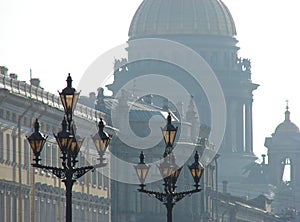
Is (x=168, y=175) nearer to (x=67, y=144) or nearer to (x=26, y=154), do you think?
(x=67, y=144)

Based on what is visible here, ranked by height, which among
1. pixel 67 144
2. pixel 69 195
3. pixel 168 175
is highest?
pixel 67 144

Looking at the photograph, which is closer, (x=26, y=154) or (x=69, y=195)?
(x=69, y=195)

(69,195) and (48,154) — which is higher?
(48,154)

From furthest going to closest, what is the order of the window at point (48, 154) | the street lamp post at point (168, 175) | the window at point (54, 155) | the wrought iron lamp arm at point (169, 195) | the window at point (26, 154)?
the window at point (54, 155), the window at point (48, 154), the window at point (26, 154), the wrought iron lamp arm at point (169, 195), the street lamp post at point (168, 175)

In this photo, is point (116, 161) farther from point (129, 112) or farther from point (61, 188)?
point (61, 188)

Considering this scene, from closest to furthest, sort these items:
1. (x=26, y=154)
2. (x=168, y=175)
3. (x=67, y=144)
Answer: (x=67, y=144) < (x=168, y=175) < (x=26, y=154)

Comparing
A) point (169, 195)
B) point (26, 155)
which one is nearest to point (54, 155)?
point (26, 155)

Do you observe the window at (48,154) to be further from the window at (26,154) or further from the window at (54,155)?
the window at (26,154)

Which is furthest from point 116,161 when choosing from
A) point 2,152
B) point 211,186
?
point 2,152

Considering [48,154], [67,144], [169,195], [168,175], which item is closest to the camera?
[67,144]

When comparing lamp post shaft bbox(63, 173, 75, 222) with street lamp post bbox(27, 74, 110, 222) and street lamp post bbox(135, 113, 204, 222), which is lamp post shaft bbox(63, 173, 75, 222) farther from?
street lamp post bbox(135, 113, 204, 222)

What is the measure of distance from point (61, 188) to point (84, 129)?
20.9 ft

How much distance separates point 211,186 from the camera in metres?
168

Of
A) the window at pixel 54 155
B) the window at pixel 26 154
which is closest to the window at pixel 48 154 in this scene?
the window at pixel 54 155
